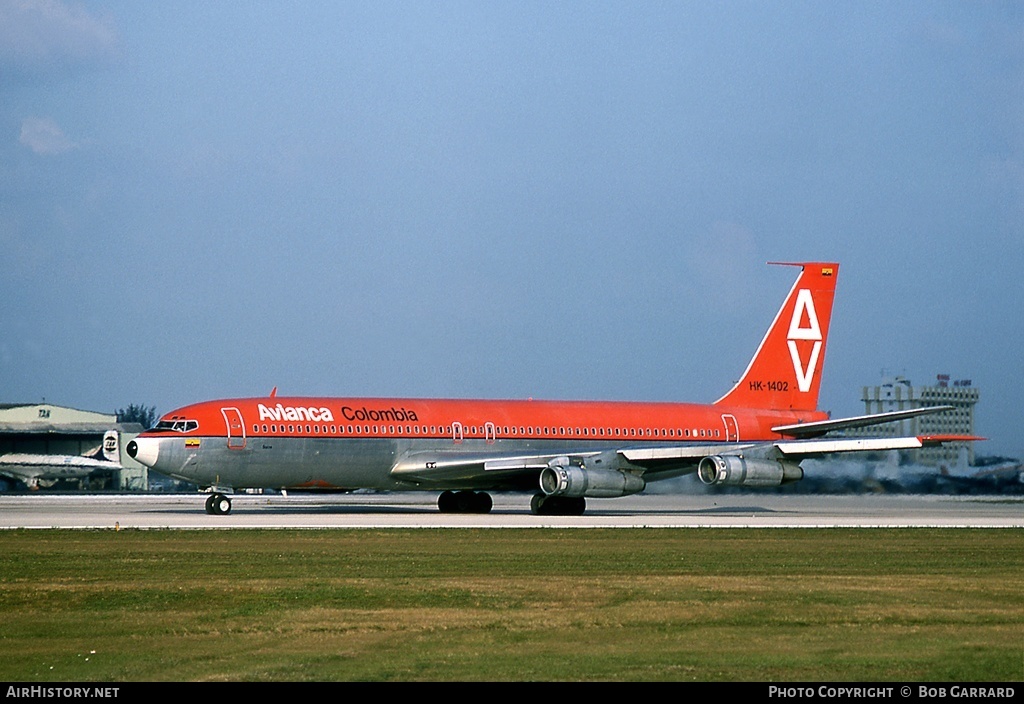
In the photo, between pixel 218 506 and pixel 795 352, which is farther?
pixel 795 352

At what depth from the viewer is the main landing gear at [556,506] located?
49.8m

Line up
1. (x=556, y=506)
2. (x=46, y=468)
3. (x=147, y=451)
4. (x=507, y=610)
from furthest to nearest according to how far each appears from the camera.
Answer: (x=46, y=468), (x=556, y=506), (x=147, y=451), (x=507, y=610)

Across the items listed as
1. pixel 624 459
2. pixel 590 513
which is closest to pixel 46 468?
pixel 590 513

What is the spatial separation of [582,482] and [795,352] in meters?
15.4

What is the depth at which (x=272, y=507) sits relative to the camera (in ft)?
180

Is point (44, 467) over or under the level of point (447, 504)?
over

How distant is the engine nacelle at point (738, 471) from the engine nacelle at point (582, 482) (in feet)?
9.03

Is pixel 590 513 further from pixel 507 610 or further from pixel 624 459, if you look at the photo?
pixel 507 610

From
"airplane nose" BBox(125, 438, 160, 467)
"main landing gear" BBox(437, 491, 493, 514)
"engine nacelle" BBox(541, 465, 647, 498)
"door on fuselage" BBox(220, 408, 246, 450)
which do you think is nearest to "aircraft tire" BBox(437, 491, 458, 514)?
"main landing gear" BBox(437, 491, 493, 514)

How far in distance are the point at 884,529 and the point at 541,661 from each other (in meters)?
25.7

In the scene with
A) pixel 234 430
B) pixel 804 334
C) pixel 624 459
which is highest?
pixel 804 334

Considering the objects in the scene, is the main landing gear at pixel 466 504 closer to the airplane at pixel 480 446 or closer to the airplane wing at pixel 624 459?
the airplane at pixel 480 446

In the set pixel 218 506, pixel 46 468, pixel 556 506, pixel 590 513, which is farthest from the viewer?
pixel 46 468

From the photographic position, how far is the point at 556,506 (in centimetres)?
5012
